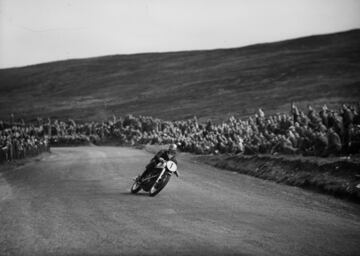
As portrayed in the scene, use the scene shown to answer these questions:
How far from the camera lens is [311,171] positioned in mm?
22375

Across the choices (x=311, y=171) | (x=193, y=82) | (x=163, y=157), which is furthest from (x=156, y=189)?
(x=193, y=82)

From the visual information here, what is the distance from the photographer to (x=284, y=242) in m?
10.6

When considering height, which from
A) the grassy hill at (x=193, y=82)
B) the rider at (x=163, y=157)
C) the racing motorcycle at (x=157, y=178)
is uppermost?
the grassy hill at (x=193, y=82)

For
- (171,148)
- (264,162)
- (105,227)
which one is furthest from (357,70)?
(105,227)

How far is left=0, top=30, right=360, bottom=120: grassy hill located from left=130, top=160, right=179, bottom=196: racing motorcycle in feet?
176

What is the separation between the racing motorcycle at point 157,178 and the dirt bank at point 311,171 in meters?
4.77

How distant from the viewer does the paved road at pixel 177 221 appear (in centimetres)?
1016

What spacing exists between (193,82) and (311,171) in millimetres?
109427

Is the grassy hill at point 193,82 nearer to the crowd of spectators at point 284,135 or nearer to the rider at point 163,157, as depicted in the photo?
the crowd of spectators at point 284,135

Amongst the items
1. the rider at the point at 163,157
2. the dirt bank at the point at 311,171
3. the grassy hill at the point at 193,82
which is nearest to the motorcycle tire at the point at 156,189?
the rider at the point at 163,157

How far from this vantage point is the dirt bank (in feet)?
61.6

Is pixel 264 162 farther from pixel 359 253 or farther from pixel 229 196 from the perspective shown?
pixel 359 253

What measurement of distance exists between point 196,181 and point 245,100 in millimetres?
75409

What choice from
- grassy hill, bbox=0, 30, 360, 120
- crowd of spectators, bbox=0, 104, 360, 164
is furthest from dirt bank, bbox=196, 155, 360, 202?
grassy hill, bbox=0, 30, 360, 120
